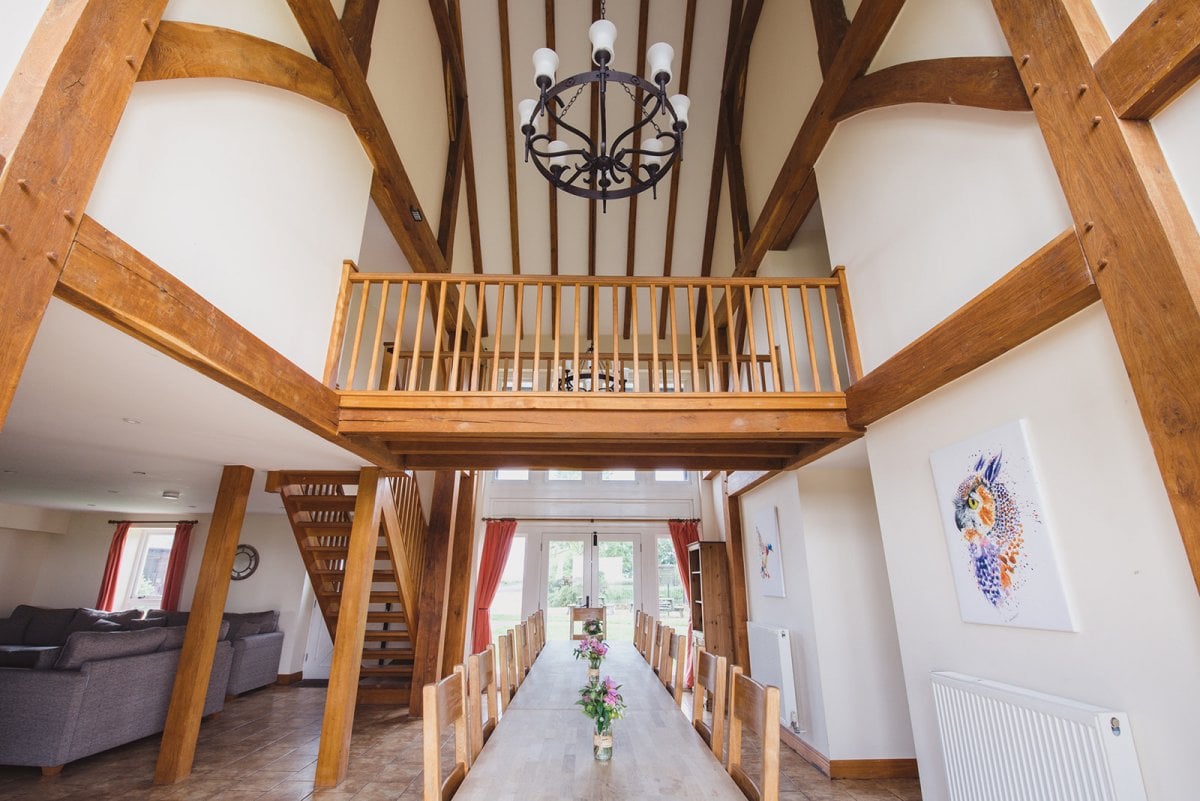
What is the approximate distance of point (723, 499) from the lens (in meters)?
6.45

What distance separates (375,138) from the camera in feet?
12.9

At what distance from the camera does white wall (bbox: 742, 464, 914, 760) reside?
13.0ft

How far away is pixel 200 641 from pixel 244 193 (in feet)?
10.9

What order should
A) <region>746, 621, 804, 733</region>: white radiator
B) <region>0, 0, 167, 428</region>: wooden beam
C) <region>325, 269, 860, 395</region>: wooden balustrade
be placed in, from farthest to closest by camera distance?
<region>746, 621, 804, 733</region>: white radiator → <region>325, 269, 860, 395</region>: wooden balustrade → <region>0, 0, 167, 428</region>: wooden beam

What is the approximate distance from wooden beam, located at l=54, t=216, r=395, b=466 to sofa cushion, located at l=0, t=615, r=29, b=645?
23.1ft

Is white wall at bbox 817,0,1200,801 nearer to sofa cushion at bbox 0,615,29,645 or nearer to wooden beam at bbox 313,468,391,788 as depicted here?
wooden beam at bbox 313,468,391,788

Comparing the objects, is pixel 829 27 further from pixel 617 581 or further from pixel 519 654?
pixel 617 581

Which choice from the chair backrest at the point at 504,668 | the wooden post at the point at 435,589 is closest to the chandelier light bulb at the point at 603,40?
the chair backrest at the point at 504,668

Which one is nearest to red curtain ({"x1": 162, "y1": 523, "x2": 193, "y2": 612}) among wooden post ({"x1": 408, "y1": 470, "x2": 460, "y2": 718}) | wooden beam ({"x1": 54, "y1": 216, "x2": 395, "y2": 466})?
wooden post ({"x1": 408, "y1": 470, "x2": 460, "y2": 718})

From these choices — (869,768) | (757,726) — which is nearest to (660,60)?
(757,726)

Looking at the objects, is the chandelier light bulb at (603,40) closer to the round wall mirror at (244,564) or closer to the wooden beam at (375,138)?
the wooden beam at (375,138)

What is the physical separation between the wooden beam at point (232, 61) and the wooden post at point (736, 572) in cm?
531

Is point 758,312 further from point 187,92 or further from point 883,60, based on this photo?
point 187,92

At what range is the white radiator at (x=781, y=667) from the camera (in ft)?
14.3
